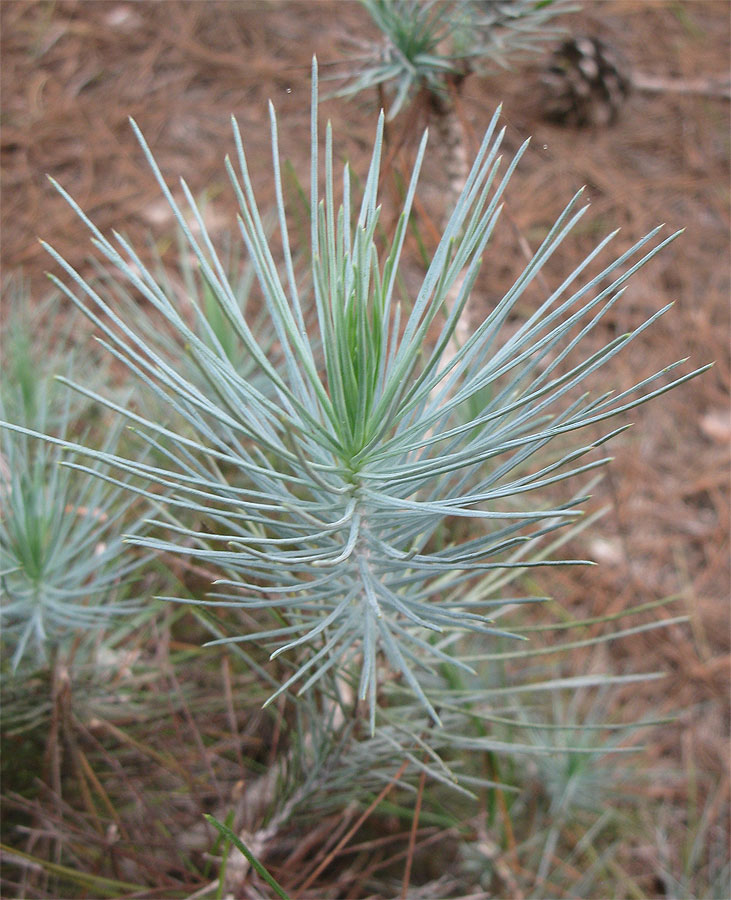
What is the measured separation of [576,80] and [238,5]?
74cm

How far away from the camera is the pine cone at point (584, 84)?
4.70 ft

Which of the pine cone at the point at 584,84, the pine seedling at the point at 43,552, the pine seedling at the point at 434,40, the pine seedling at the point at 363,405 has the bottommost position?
the pine seedling at the point at 43,552

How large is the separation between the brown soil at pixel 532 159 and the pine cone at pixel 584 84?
3 centimetres

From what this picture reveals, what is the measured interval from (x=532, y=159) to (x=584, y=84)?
6.4 inches

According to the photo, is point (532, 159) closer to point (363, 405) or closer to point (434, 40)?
point (434, 40)

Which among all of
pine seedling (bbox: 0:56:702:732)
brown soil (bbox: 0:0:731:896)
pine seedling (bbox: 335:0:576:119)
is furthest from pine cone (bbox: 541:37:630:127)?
pine seedling (bbox: 0:56:702:732)

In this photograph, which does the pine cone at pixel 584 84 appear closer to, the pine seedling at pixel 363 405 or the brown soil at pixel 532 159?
the brown soil at pixel 532 159

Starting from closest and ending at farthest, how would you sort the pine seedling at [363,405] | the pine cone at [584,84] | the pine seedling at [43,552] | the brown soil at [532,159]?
the pine seedling at [363,405] → the pine seedling at [43,552] → the brown soil at [532,159] → the pine cone at [584,84]

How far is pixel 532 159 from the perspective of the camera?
1479 mm

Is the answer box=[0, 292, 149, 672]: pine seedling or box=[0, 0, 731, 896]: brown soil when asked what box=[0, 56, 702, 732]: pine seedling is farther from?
box=[0, 0, 731, 896]: brown soil

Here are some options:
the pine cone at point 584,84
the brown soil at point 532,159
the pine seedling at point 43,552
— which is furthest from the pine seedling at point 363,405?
the pine cone at point 584,84

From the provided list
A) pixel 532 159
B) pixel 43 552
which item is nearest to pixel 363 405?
pixel 43 552

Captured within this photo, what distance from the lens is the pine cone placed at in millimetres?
1433

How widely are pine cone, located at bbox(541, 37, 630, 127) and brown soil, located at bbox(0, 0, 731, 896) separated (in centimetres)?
3
